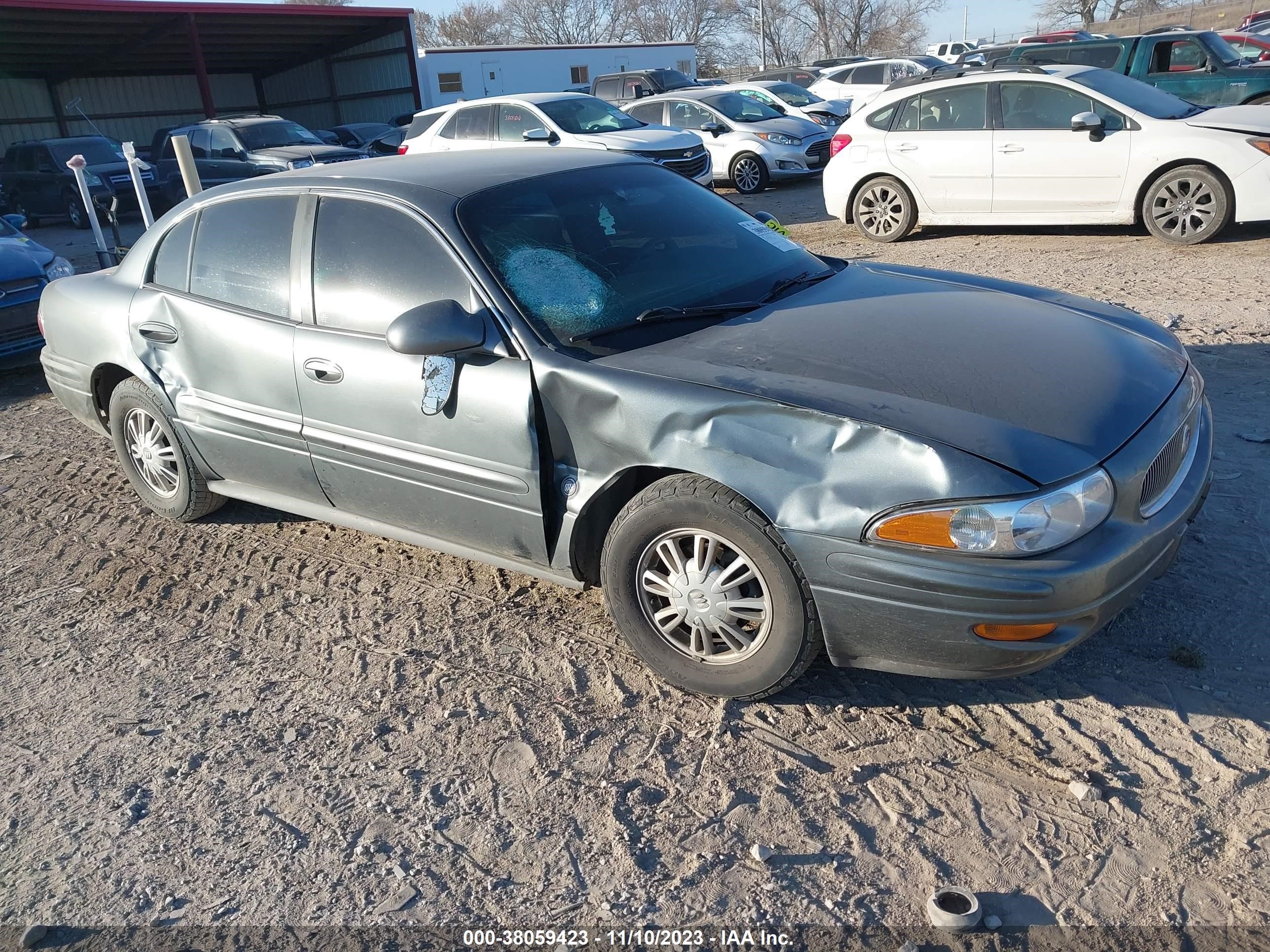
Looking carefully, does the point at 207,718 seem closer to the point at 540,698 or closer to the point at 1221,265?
the point at 540,698

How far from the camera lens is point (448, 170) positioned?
4.08 metres

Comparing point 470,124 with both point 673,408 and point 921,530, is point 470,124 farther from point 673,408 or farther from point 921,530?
point 921,530

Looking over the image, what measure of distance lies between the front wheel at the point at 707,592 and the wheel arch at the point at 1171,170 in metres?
7.46

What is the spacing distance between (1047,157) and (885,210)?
1.68 meters

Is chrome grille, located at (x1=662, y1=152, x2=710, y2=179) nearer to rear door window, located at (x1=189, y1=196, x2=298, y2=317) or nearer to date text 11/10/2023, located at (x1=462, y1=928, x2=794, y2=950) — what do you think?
rear door window, located at (x1=189, y1=196, x2=298, y2=317)

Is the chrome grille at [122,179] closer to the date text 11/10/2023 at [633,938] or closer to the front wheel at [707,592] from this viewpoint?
the front wheel at [707,592]

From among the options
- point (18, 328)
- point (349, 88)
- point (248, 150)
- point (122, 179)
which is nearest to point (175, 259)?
point (18, 328)

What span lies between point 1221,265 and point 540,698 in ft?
23.9

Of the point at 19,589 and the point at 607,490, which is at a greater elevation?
the point at 607,490

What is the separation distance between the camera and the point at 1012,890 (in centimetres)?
247

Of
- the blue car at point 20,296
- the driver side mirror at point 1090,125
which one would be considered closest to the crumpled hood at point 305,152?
the blue car at point 20,296

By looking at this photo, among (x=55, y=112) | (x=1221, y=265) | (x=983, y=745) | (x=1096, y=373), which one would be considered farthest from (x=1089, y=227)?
(x=55, y=112)

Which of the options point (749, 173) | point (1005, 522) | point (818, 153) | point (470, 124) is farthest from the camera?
point (818, 153)

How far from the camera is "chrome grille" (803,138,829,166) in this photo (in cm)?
1488
